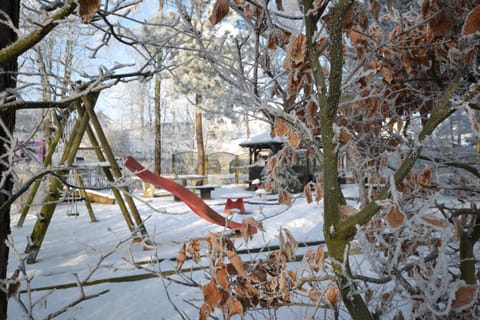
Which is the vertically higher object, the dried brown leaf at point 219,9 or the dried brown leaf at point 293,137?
the dried brown leaf at point 219,9

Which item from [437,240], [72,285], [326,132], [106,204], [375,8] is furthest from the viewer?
[106,204]

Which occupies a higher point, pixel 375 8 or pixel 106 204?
pixel 375 8

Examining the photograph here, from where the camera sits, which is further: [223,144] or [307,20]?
[223,144]

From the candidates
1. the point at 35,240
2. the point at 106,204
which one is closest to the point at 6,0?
the point at 35,240

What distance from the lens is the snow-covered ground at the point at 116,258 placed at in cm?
239

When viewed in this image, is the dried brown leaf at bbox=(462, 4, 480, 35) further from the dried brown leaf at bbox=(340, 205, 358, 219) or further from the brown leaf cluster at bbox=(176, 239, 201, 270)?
the brown leaf cluster at bbox=(176, 239, 201, 270)

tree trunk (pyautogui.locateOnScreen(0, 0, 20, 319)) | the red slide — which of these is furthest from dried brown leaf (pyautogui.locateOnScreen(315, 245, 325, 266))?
the red slide

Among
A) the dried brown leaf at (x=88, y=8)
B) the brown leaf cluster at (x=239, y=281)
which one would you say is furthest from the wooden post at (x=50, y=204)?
the dried brown leaf at (x=88, y=8)

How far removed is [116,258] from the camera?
4.10m

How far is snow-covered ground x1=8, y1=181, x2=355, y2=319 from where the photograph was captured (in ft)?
7.84

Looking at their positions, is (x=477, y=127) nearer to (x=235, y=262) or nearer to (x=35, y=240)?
(x=235, y=262)

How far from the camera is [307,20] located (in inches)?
40.0

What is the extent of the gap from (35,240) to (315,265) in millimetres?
4341

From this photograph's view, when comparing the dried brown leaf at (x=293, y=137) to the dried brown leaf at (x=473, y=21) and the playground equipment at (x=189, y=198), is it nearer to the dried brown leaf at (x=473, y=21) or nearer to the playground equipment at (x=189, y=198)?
the dried brown leaf at (x=473, y=21)
